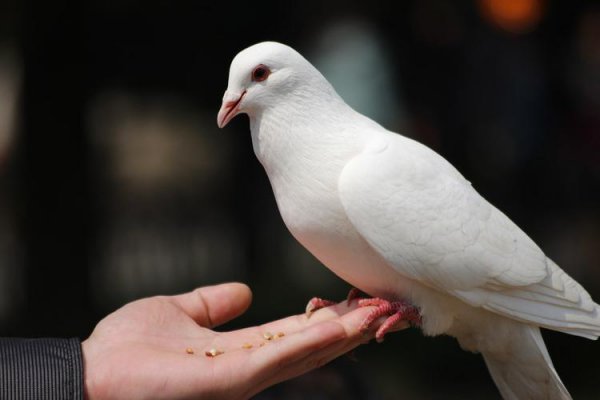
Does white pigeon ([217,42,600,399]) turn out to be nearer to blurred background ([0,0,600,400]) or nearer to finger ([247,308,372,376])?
finger ([247,308,372,376])

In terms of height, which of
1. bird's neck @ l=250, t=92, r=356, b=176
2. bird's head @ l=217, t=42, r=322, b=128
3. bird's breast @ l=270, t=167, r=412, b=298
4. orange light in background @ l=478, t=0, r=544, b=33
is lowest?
bird's breast @ l=270, t=167, r=412, b=298

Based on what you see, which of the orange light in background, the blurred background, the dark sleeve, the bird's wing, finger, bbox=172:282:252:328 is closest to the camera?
the dark sleeve

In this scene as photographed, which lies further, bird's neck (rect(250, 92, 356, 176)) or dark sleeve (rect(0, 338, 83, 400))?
bird's neck (rect(250, 92, 356, 176))

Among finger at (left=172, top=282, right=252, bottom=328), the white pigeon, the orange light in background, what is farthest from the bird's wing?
the orange light in background

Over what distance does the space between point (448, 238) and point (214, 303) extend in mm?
993

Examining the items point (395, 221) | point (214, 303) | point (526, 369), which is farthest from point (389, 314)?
point (214, 303)

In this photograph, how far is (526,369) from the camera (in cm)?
299

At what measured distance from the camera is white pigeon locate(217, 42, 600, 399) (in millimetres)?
2725

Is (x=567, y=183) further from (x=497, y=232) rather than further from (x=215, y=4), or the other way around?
(x=497, y=232)

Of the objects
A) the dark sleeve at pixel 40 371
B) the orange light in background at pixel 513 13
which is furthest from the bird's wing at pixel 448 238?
the orange light in background at pixel 513 13

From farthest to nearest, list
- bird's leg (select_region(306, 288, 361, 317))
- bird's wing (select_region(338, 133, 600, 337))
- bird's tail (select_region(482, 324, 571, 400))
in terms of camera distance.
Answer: bird's leg (select_region(306, 288, 361, 317)), bird's tail (select_region(482, 324, 571, 400)), bird's wing (select_region(338, 133, 600, 337))

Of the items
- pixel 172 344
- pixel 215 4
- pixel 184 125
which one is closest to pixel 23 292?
pixel 184 125

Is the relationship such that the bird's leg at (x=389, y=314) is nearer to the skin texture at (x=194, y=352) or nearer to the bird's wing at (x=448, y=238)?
the skin texture at (x=194, y=352)

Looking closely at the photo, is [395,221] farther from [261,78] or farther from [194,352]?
[194,352]
